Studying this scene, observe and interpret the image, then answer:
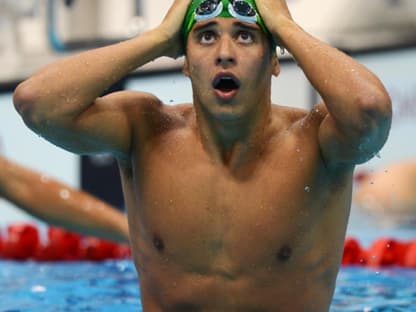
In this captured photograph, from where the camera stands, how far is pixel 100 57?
241cm

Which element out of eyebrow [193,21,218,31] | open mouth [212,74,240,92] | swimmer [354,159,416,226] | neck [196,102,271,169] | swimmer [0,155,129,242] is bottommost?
neck [196,102,271,169]

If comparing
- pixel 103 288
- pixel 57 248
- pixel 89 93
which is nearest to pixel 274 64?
pixel 89 93

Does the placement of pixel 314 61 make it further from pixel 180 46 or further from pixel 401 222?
pixel 401 222

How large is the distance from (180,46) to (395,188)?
15.5ft

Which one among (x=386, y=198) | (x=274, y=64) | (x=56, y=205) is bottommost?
(x=274, y=64)

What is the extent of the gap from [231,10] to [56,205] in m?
2.17

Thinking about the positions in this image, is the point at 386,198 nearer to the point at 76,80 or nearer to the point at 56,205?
the point at 56,205

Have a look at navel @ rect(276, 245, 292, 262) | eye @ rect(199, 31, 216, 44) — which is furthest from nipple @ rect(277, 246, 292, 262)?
eye @ rect(199, 31, 216, 44)

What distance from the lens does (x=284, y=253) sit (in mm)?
2527

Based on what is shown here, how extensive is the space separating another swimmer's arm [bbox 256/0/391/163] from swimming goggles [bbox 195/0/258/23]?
3cm

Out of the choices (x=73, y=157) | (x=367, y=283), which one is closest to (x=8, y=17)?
(x=73, y=157)

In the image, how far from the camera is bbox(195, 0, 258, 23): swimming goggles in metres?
2.39

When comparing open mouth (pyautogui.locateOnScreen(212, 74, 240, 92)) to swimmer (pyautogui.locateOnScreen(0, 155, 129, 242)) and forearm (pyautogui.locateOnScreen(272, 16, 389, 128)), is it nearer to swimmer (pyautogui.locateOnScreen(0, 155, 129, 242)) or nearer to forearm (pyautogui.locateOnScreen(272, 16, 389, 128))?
forearm (pyautogui.locateOnScreen(272, 16, 389, 128))

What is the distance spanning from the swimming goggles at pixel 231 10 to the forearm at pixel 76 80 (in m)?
0.15
